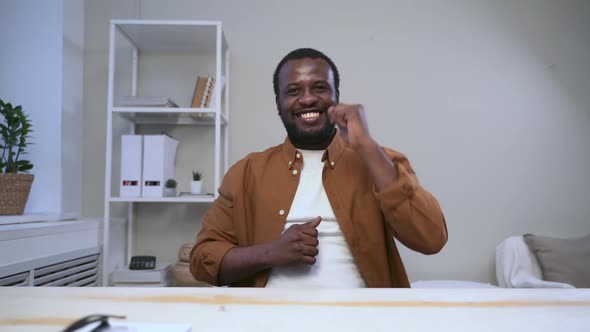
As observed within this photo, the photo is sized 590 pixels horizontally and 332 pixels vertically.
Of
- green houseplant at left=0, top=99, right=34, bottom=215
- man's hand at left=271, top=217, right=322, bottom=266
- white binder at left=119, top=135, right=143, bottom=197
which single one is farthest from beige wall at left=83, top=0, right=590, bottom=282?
man's hand at left=271, top=217, right=322, bottom=266

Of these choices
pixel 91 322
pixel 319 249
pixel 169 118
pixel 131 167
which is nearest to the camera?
pixel 91 322

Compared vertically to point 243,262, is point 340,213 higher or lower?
higher

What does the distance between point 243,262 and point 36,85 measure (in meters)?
1.71

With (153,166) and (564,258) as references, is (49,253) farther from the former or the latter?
(564,258)

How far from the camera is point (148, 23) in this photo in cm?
210

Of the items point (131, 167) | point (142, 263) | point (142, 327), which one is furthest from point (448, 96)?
point (142, 327)

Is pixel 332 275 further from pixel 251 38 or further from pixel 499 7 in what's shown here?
pixel 499 7

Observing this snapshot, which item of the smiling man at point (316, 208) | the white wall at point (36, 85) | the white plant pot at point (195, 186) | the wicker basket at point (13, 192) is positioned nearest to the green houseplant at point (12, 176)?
the wicker basket at point (13, 192)

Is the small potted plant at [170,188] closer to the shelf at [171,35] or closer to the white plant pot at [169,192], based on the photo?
the white plant pot at [169,192]

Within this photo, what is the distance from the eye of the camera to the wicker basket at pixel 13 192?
1.77 meters

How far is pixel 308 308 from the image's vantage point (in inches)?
25.5

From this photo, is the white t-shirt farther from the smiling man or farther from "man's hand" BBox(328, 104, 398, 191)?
"man's hand" BBox(328, 104, 398, 191)

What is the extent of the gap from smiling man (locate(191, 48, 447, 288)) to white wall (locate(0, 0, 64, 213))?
133 cm

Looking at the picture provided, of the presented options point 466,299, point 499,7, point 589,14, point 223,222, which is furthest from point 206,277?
point 589,14
